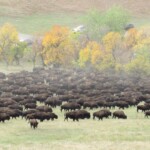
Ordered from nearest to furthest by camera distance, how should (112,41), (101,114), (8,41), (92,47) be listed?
(101,114) < (112,41) < (92,47) < (8,41)

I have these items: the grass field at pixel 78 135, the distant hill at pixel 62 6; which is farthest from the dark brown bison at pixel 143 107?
the distant hill at pixel 62 6

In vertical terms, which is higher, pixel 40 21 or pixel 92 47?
pixel 40 21

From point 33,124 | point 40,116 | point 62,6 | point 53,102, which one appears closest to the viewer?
point 33,124

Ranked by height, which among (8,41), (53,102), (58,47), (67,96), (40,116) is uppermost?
(8,41)

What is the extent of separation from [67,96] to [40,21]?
3245 inches

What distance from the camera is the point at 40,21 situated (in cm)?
13462

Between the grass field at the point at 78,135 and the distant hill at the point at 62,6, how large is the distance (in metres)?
103

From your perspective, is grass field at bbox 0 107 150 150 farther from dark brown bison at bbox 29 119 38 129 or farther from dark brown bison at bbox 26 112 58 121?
dark brown bison at bbox 26 112 58 121

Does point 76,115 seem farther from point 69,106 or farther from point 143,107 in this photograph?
point 143,107

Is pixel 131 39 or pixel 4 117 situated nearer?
pixel 4 117

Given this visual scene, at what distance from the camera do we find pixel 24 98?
52750mm

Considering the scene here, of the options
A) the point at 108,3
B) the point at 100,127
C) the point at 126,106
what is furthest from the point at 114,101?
the point at 108,3

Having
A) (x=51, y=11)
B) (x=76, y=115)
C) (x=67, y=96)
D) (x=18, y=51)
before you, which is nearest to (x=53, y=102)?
(x=67, y=96)

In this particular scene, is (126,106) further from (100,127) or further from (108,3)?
(108,3)
